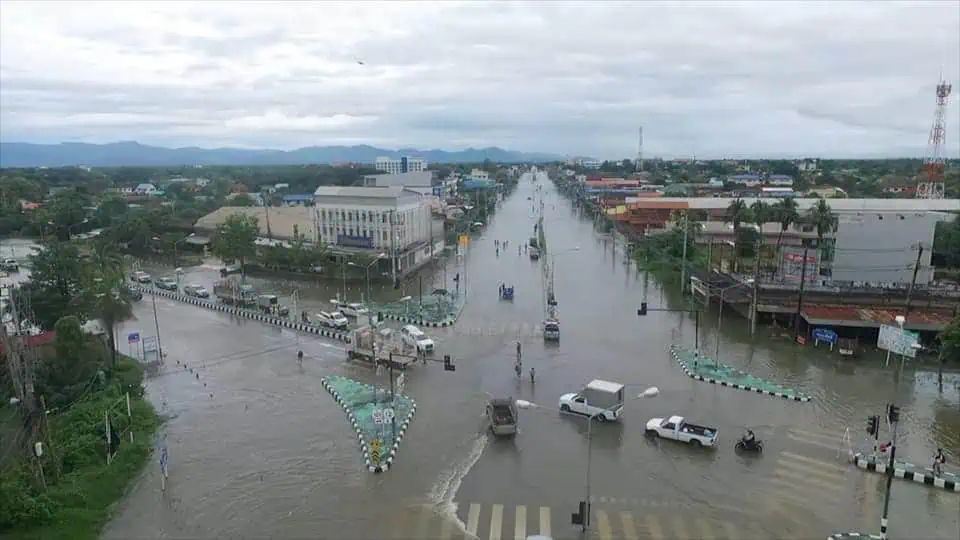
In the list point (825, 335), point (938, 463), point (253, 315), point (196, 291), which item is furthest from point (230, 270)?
point (938, 463)

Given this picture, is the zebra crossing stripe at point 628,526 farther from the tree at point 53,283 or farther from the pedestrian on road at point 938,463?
the tree at point 53,283

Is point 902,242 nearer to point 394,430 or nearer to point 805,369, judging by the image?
point 805,369

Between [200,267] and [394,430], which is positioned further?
[200,267]

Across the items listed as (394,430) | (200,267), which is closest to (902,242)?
(394,430)

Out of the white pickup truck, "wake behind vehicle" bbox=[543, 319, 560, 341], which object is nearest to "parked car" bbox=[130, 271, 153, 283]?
"wake behind vehicle" bbox=[543, 319, 560, 341]

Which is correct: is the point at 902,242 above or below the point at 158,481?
above

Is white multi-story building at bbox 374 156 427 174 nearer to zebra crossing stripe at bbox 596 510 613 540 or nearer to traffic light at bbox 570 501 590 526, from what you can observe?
zebra crossing stripe at bbox 596 510 613 540

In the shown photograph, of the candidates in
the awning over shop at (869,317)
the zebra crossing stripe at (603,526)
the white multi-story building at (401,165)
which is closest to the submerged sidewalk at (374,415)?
the zebra crossing stripe at (603,526)
